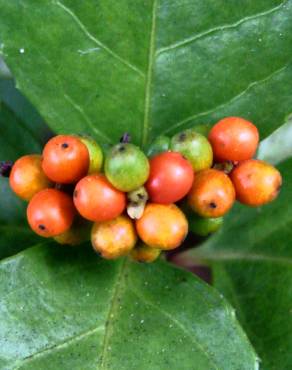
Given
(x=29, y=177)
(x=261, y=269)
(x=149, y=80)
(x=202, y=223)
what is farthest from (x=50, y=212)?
(x=261, y=269)

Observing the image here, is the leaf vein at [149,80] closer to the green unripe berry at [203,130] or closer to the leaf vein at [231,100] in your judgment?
the leaf vein at [231,100]

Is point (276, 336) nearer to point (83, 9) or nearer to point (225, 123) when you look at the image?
point (225, 123)

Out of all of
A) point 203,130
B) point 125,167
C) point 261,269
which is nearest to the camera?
point 125,167

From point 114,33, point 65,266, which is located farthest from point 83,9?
point 65,266

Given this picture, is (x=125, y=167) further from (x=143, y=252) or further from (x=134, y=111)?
(x=134, y=111)

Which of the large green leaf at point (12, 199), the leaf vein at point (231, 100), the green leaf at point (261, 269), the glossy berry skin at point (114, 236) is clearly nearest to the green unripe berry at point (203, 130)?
the leaf vein at point (231, 100)

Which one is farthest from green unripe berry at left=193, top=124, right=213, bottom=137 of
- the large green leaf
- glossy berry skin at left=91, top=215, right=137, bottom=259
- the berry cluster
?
the large green leaf
